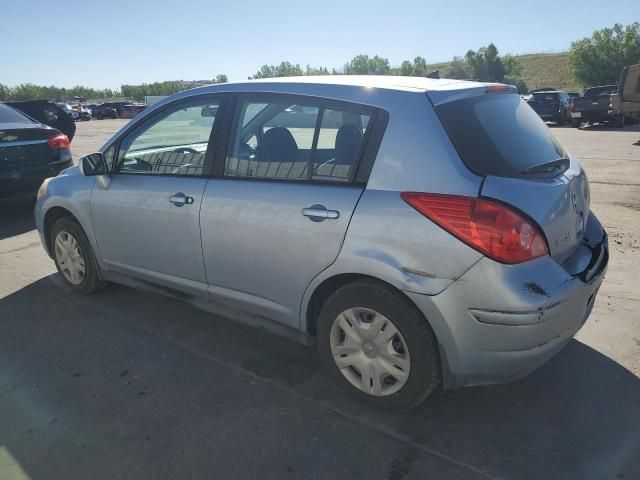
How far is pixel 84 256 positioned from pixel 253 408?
89.0 inches

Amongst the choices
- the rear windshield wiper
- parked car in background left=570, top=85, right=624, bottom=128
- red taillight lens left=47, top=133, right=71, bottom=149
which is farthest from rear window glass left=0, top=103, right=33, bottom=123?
parked car in background left=570, top=85, right=624, bottom=128

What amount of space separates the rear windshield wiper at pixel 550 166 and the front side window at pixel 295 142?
0.86 meters

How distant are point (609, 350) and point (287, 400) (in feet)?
6.92

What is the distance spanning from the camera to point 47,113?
9906 millimetres

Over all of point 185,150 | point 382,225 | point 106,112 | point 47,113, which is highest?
point 185,150

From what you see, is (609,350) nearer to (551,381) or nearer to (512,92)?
(551,381)

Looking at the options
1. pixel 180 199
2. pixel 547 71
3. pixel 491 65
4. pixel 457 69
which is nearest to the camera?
pixel 180 199

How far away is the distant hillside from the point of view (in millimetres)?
92000

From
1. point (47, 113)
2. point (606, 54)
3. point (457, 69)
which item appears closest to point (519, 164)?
point (47, 113)

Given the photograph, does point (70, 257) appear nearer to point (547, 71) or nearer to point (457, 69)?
point (457, 69)

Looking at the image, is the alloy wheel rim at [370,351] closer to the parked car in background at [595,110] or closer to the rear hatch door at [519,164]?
the rear hatch door at [519,164]

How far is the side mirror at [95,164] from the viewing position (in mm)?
3920

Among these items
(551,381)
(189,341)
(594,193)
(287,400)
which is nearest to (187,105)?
(189,341)

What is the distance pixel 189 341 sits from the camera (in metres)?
3.63
